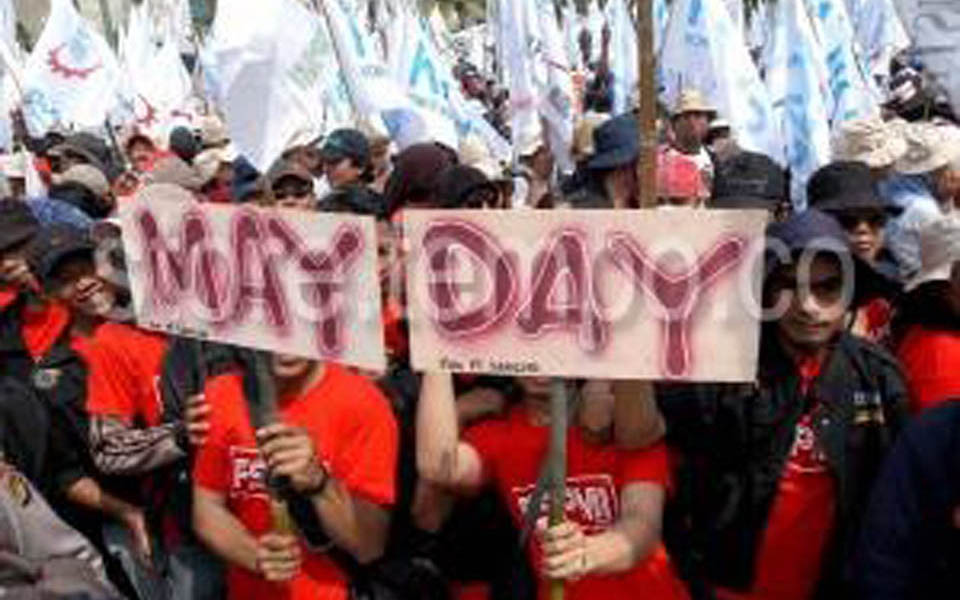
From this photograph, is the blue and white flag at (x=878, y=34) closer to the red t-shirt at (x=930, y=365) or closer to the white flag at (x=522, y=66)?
the white flag at (x=522, y=66)

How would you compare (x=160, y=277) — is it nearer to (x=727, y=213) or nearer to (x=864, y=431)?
(x=727, y=213)

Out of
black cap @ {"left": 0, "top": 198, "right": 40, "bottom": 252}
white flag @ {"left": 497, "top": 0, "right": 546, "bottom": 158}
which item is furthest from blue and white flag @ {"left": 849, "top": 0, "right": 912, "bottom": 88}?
black cap @ {"left": 0, "top": 198, "right": 40, "bottom": 252}

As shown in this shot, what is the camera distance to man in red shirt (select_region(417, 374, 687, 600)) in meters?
2.90

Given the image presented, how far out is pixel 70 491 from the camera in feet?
13.8

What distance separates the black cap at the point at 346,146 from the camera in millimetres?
6688

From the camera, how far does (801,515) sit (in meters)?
3.10

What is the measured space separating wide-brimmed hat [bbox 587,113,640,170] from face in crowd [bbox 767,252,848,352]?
1620 millimetres

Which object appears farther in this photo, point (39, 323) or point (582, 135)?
point (582, 135)

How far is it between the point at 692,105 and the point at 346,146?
2.16m

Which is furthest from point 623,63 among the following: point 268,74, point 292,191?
point 268,74

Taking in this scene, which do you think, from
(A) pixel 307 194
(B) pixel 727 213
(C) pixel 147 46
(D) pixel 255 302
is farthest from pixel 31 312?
(C) pixel 147 46

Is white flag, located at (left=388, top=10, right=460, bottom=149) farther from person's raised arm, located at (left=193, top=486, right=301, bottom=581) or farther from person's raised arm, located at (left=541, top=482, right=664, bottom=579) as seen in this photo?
person's raised arm, located at (left=541, top=482, right=664, bottom=579)

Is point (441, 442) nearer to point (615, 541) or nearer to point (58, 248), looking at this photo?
point (615, 541)

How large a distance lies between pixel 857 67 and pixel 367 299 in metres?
6.30
